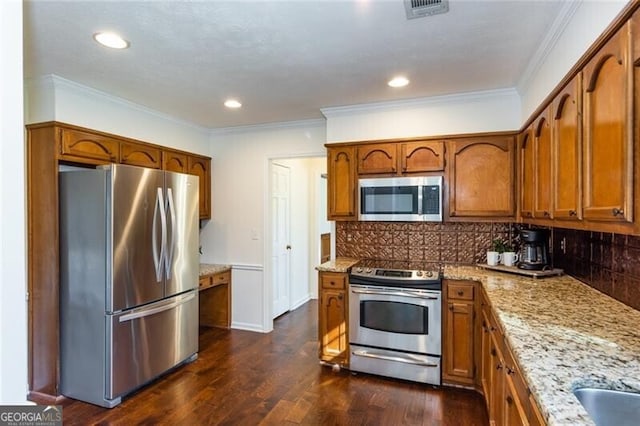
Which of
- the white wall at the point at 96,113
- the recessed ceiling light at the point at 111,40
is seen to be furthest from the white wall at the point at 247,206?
the recessed ceiling light at the point at 111,40

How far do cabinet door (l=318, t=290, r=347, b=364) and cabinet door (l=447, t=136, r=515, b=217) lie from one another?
52.2 inches

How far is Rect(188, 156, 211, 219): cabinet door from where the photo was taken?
14.3ft

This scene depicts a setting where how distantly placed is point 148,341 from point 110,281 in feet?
2.14

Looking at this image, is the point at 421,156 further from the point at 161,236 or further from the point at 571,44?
the point at 161,236

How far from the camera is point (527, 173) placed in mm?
2729

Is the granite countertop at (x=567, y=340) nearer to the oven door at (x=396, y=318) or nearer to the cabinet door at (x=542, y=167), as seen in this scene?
the cabinet door at (x=542, y=167)

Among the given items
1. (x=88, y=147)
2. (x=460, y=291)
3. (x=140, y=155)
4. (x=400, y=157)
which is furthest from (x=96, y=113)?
(x=460, y=291)

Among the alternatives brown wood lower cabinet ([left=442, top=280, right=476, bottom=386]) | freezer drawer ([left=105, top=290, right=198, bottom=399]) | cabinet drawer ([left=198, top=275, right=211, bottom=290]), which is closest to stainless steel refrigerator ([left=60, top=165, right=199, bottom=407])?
freezer drawer ([left=105, top=290, right=198, bottom=399])

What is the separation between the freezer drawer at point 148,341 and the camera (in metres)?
2.67

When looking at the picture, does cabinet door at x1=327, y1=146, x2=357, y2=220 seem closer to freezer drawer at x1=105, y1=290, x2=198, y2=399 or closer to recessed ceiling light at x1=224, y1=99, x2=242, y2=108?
recessed ceiling light at x1=224, y1=99, x2=242, y2=108

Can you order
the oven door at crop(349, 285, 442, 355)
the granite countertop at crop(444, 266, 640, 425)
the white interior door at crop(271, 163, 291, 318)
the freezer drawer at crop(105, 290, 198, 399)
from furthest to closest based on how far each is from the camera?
the white interior door at crop(271, 163, 291, 318)
the oven door at crop(349, 285, 442, 355)
the freezer drawer at crop(105, 290, 198, 399)
the granite countertop at crop(444, 266, 640, 425)

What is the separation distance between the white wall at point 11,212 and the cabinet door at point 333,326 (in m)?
2.68

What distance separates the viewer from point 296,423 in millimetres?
2438

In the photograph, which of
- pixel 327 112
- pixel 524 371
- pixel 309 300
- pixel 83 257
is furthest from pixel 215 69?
pixel 309 300
